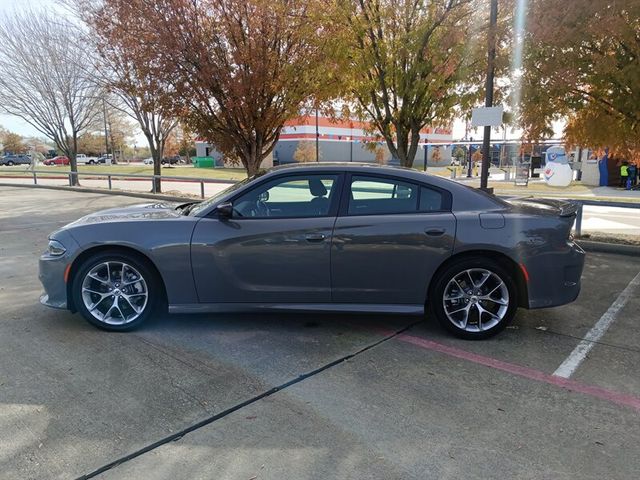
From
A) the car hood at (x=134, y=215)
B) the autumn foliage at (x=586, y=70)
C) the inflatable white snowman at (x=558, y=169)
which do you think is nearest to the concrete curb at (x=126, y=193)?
the car hood at (x=134, y=215)

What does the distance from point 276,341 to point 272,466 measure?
161 centimetres

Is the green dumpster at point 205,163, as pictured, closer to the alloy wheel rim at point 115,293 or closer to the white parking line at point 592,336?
the alloy wheel rim at point 115,293

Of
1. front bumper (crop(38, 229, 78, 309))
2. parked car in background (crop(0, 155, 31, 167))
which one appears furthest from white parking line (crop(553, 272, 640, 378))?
parked car in background (crop(0, 155, 31, 167))

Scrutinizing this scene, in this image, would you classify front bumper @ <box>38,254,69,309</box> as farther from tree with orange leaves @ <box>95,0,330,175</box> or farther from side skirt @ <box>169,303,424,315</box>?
tree with orange leaves @ <box>95,0,330,175</box>

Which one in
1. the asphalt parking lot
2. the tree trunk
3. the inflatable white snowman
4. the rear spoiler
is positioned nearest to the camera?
the asphalt parking lot

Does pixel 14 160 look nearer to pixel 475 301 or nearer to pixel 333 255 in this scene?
pixel 333 255

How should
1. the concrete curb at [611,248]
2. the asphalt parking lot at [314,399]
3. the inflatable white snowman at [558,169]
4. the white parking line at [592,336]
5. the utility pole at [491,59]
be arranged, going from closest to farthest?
1. the asphalt parking lot at [314,399]
2. the white parking line at [592,336]
3. the concrete curb at [611,248]
4. the utility pole at [491,59]
5. the inflatable white snowman at [558,169]

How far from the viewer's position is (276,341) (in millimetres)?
4082

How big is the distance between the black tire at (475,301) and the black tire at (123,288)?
2487mm

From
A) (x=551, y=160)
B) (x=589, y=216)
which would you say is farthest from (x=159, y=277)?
(x=551, y=160)

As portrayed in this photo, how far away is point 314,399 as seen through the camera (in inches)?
125

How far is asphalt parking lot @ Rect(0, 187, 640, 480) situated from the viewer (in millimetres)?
2541

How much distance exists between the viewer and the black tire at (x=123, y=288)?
420cm

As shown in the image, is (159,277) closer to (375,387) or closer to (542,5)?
(375,387)
